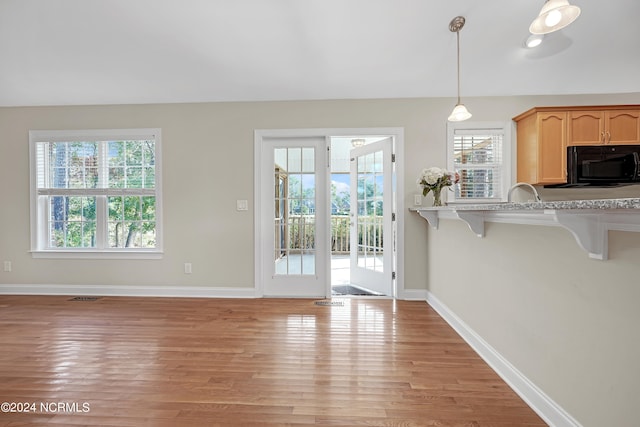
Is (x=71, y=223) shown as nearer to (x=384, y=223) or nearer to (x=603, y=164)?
(x=384, y=223)

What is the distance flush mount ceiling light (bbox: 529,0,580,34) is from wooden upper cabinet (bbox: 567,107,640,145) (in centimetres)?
182

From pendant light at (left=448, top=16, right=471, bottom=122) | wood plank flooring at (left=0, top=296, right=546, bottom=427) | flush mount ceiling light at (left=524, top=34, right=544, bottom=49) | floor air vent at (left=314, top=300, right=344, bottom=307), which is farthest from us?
floor air vent at (left=314, top=300, right=344, bottom=307)

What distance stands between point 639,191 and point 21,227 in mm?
7100

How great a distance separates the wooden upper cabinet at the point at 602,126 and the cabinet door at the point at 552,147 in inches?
3.4

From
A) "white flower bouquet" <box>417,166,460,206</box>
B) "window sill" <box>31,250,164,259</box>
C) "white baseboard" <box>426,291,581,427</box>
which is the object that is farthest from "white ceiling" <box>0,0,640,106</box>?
"white baseboard" <box>426,291,581,427</box>

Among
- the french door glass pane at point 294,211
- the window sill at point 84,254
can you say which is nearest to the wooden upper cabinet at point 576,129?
the french door glass pane at point 294,211

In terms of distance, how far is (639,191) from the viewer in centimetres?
303

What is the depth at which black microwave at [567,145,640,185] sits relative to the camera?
277 centimetres

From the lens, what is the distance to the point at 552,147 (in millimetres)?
2934

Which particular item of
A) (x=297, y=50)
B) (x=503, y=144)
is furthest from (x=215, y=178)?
(x=503, y=144)

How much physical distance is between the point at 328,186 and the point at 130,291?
9.12ft

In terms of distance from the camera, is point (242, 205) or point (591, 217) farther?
point (242, 205)

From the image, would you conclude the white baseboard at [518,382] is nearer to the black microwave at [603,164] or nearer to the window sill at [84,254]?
the black microwave at [603,164]

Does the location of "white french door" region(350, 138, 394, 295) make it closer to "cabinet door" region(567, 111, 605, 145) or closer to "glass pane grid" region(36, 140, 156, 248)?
"cabinet door" region(567, 111, 605, 145)
